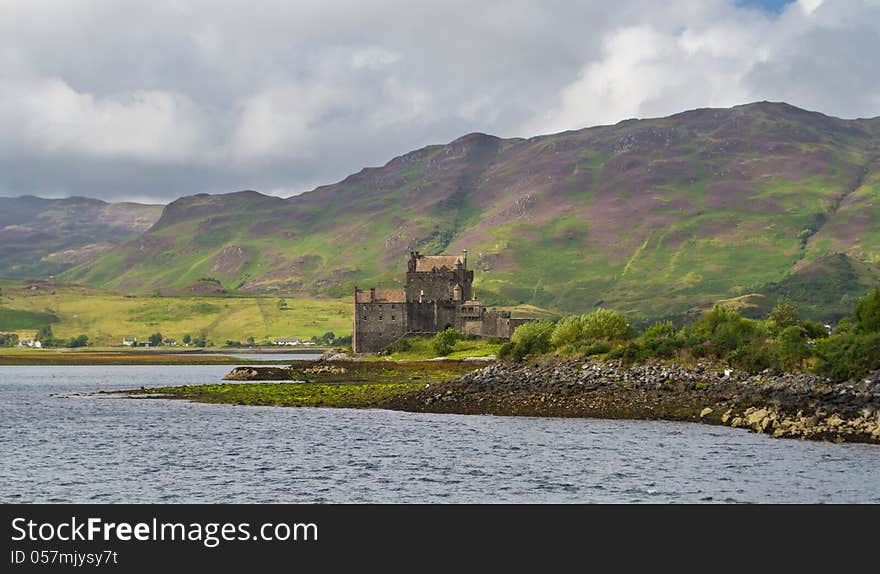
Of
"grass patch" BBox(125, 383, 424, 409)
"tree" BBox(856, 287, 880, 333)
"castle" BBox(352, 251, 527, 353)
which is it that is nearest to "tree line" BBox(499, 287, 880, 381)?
"tree" BBox(856, 287, 880, 333)

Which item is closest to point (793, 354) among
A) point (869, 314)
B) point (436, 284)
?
point (869, 314)

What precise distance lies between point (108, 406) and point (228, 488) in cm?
5170

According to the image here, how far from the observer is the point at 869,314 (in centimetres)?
8656

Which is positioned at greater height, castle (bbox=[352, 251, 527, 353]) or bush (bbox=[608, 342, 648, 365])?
castle (bbox=[352, 251, 527, 353])

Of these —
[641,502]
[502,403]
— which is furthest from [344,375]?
[641,502]

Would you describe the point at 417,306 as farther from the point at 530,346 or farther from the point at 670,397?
the point at 670,397

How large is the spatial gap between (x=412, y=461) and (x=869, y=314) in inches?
1817

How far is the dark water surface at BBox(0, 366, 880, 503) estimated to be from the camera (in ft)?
159

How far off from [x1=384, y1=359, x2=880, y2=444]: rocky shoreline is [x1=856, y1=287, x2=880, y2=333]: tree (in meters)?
10.9

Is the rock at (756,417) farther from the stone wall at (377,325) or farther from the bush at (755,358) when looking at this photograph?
the stone wall at (377,325)

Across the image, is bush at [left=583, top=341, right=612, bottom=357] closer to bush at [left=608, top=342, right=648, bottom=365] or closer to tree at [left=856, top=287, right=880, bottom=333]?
bush at [left=608, top=342, right=648, bottom=365]

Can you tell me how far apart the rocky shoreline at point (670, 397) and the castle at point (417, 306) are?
74.2 m
